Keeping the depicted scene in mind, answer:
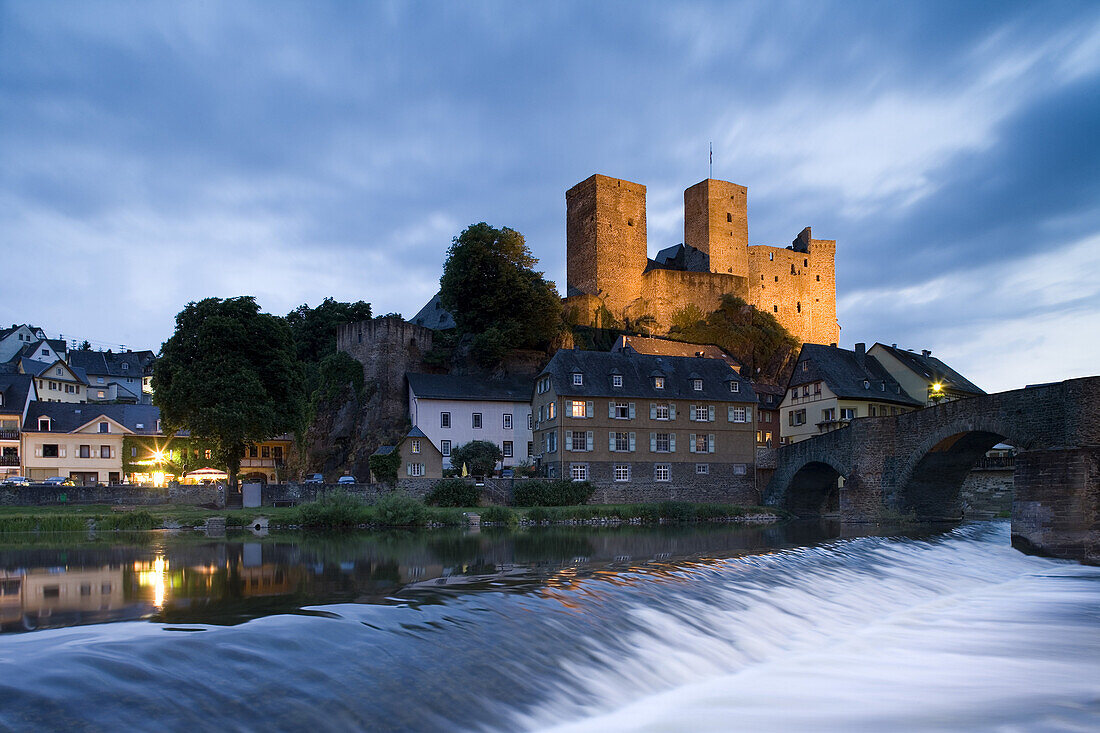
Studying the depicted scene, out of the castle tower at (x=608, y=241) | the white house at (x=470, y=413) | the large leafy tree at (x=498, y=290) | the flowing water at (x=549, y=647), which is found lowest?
the flowing water at (x=549, y=647)

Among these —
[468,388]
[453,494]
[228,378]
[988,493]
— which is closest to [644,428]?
[468,388]

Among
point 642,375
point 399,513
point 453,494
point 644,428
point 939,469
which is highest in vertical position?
point 642,375

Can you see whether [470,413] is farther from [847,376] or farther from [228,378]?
[847,376]

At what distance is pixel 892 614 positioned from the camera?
14.9 m

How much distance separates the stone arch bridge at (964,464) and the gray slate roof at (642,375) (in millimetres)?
6219

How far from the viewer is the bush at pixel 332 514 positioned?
3347 centimetres

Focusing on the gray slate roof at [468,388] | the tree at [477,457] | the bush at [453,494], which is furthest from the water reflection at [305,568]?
the gray slate roof at [468,388]

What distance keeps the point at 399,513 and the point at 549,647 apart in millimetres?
25790

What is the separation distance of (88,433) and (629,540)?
44.2 meters

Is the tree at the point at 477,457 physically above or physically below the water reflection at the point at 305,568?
above

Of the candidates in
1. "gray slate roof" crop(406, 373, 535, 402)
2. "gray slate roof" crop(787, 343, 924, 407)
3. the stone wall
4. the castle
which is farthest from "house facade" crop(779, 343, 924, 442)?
the castle

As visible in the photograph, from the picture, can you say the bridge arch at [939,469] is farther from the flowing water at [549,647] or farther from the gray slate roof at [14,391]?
the gray slate roof at [14,391]

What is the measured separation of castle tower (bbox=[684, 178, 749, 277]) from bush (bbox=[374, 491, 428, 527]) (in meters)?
59.6

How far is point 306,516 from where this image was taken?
33438 mm
